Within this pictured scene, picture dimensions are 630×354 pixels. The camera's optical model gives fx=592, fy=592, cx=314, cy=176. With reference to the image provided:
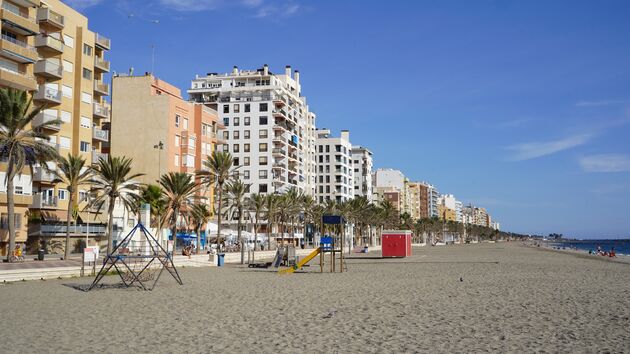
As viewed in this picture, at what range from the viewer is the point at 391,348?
11.9 meters

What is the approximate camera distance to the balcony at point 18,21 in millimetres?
52656

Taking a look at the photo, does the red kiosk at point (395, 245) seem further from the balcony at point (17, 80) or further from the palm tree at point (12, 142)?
the balcony at point (17, 80)

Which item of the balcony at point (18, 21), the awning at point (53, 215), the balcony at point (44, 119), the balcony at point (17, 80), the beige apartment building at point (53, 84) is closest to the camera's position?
the balcony at point (17, 80)

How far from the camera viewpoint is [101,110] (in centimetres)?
6712

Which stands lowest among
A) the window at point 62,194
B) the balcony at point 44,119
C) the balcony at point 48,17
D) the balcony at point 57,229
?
the balcony at point 57,229

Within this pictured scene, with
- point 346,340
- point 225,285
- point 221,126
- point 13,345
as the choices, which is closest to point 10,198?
point 225,285

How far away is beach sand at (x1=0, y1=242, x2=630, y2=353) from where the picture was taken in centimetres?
1243

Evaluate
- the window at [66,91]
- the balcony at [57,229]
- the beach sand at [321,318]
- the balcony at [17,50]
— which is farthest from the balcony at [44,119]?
the beach sand at [321,318]

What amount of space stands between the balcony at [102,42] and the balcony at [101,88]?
4040mm

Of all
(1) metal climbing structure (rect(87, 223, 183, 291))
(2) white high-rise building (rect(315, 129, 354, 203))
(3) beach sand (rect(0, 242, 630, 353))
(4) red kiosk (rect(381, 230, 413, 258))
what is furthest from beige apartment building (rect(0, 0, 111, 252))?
(2) white high-rise building (rect(315, 129, 354, 203))

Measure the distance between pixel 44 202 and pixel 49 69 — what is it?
518 inches

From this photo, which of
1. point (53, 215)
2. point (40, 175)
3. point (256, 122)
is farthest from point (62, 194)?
point (256, 122)

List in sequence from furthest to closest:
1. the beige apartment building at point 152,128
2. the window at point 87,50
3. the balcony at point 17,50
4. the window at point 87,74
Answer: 1. the beige apartment building at point 152,128
2. the window at point 87,50
3. the window at point 87,74
4. the balcony at point 17,50

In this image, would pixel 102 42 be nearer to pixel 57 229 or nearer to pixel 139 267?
pixel 57 229
